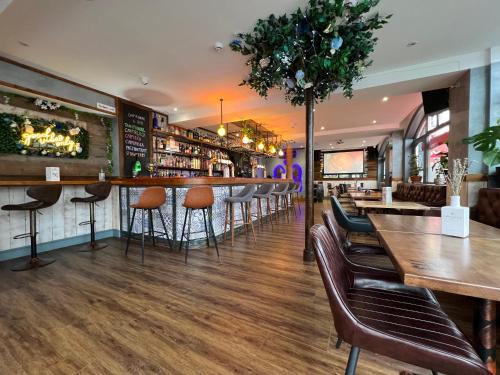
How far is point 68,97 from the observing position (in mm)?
3936

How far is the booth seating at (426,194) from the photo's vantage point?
4176mm

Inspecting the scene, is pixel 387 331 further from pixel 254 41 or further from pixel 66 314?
pixel 254 41

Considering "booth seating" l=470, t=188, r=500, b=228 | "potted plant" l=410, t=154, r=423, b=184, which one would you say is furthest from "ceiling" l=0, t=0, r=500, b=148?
"potted plant" l=410, t=154, r=423, b=184

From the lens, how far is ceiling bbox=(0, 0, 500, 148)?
2451 millimetres

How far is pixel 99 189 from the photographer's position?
11.7 feet

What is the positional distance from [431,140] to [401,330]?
24.5 ft

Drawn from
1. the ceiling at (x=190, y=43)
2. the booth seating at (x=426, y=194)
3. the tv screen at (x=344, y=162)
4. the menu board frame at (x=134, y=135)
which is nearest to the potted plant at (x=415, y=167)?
the booth seating at (x=426, y=194)

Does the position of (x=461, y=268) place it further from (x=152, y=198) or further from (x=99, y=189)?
(x=99, y=189)

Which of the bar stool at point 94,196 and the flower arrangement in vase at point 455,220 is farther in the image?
the bar stool at point 94,196

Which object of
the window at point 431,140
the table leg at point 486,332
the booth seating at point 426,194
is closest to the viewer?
the table leg at point 486,332

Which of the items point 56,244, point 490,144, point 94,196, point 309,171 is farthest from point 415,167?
point 56,244

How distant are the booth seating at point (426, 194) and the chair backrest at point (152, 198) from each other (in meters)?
4.90

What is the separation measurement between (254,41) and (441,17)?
2.29 meters

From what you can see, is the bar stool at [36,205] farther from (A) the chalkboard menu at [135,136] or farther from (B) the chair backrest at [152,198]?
(A) the chalkboard menu at [135,136]
